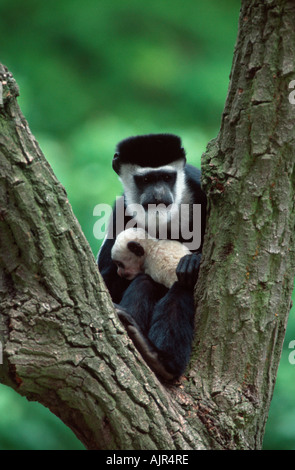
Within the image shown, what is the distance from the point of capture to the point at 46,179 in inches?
59.9

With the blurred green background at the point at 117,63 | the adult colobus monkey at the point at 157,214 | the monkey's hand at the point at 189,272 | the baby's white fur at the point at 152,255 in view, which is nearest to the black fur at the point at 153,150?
the adult colobus monkey at the point at 157,214

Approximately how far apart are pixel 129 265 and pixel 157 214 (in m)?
0.25

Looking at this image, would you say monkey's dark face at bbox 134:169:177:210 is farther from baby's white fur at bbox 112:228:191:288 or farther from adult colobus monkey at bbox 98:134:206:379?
baby's white fur at bbox 112:228:191:288

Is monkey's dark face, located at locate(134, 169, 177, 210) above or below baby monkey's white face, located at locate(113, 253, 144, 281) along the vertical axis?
above

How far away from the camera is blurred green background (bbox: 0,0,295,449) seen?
609 centimetres

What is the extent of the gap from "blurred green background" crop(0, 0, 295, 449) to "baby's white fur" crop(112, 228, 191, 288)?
9.05 feet

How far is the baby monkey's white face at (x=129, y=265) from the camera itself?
256 centimetres

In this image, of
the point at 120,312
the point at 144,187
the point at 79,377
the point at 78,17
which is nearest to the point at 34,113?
the point at 78,17

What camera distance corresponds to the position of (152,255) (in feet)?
8.15

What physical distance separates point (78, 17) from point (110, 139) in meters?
2.78

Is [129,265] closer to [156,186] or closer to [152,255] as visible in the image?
[152,255]

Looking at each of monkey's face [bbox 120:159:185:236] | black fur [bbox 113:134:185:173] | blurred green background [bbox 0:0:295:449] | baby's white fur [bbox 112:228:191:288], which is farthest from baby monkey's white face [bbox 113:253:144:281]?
blurred green background [bbox 0:0:295:449]

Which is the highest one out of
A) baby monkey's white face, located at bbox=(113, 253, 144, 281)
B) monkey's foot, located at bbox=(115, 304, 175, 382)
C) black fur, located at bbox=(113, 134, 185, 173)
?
black fur, located at bbox=(113, 134, 185, 173)

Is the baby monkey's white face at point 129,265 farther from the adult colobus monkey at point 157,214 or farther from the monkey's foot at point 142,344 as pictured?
the monkey's foot at point 142,344
